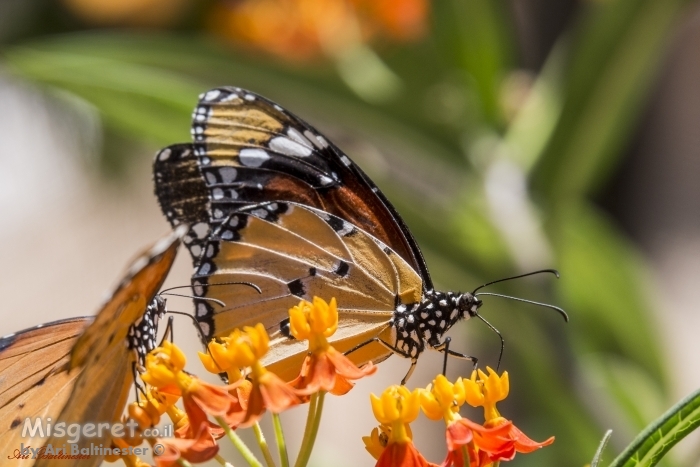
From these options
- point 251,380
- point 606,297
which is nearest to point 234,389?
point 251,380

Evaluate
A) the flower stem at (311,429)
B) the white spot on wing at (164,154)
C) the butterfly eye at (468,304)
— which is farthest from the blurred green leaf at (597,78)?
the flower stem at (311,429)

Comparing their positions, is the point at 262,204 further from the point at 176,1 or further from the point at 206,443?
the point at 176,1

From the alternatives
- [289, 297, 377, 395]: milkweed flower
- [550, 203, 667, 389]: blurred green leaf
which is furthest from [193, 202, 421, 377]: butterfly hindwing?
[550, 203, 667, 389]: blurred green leaf

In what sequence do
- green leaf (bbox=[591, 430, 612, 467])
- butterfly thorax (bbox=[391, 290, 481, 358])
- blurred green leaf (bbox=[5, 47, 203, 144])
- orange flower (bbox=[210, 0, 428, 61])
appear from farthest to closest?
orange flower (bbox=[210, 0, 428, 61]) < blurred green leaf (bbox=[5, 47, 203, 144]) < butterfly thorax (bbox=[391, 290, 481, 358]) < green leaf (bbox=[591, 430, 612, 467])

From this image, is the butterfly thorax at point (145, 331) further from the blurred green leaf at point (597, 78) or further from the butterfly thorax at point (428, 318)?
the blurred green leaf at point (597, 78)

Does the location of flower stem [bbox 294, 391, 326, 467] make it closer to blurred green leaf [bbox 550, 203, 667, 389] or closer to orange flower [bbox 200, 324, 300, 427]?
orange flower [bbox 200, 324, 300, 427]

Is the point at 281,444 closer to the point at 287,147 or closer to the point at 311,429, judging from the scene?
the point at 311,429
